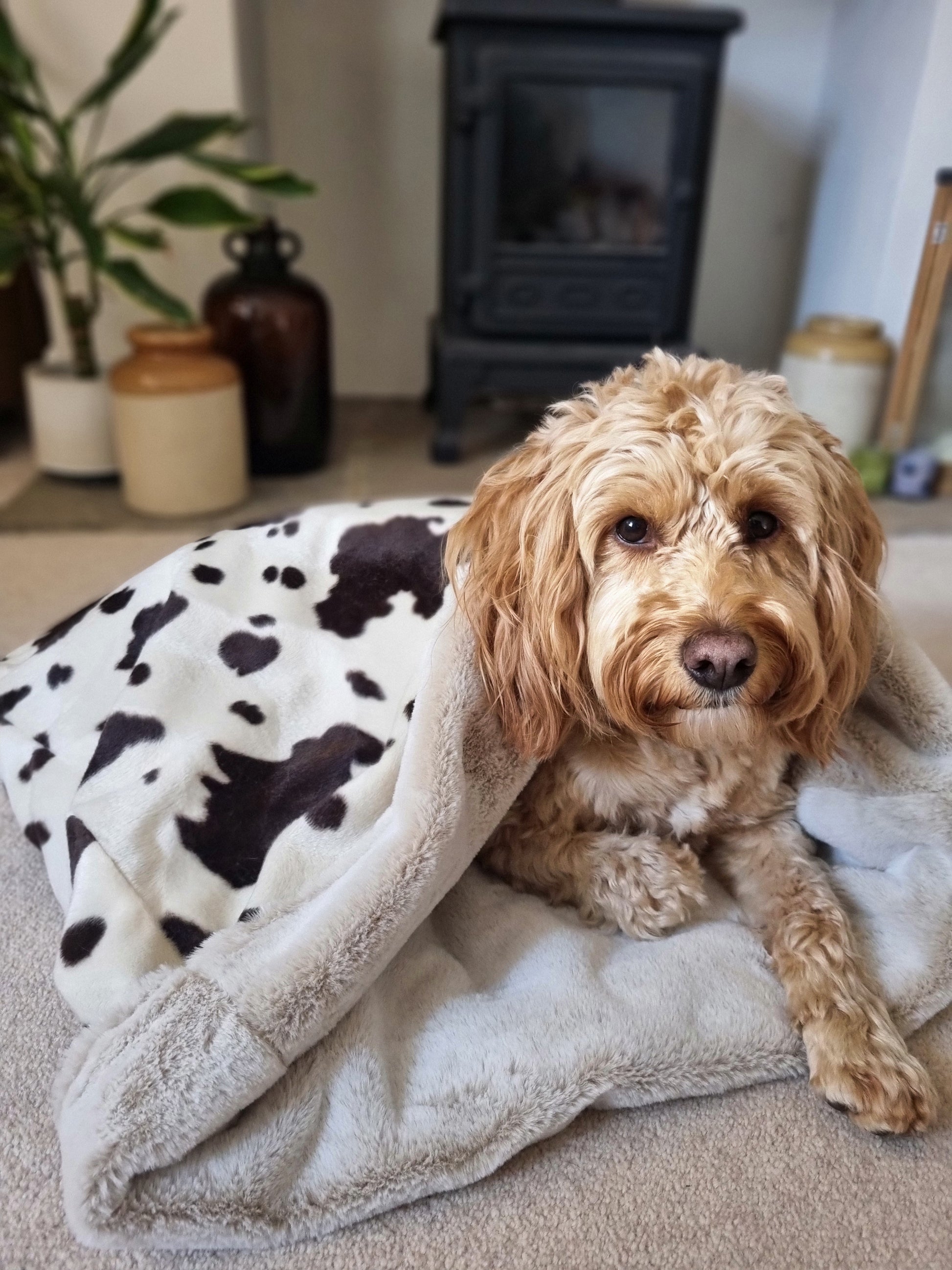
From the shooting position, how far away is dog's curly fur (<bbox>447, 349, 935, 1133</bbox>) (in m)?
1.04

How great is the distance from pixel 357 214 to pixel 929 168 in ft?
6.82

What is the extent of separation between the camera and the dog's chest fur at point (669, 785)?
1.22 metres

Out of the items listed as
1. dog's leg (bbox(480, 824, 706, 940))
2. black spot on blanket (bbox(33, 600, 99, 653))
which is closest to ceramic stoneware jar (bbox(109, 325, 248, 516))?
black spot on blanket (bbox(33, 600, 99, 653))

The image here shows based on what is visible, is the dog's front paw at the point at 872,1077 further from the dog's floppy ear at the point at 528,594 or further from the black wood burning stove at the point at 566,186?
the black wood burning stove at the point at 566,186

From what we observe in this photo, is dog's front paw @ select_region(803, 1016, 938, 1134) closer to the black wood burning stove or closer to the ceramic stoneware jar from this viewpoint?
the ceramic stoneware jar

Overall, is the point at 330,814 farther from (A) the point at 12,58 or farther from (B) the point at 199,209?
(A) the point at 12,58

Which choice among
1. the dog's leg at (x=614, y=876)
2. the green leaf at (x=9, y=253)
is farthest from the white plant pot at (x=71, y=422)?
the dog's leg at (x=614, y=876)

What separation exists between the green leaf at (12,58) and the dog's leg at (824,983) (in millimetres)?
2762

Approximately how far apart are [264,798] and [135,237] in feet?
7.07

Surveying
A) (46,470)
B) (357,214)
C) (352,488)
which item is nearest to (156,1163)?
(352,488)

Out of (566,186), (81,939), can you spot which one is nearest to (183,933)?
(81,939)

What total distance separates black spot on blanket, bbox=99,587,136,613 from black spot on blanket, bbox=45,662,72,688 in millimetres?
104

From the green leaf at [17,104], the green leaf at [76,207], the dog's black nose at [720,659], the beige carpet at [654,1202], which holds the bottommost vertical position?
the beige carpet at [654,1202]

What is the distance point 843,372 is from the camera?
9.84 feet
